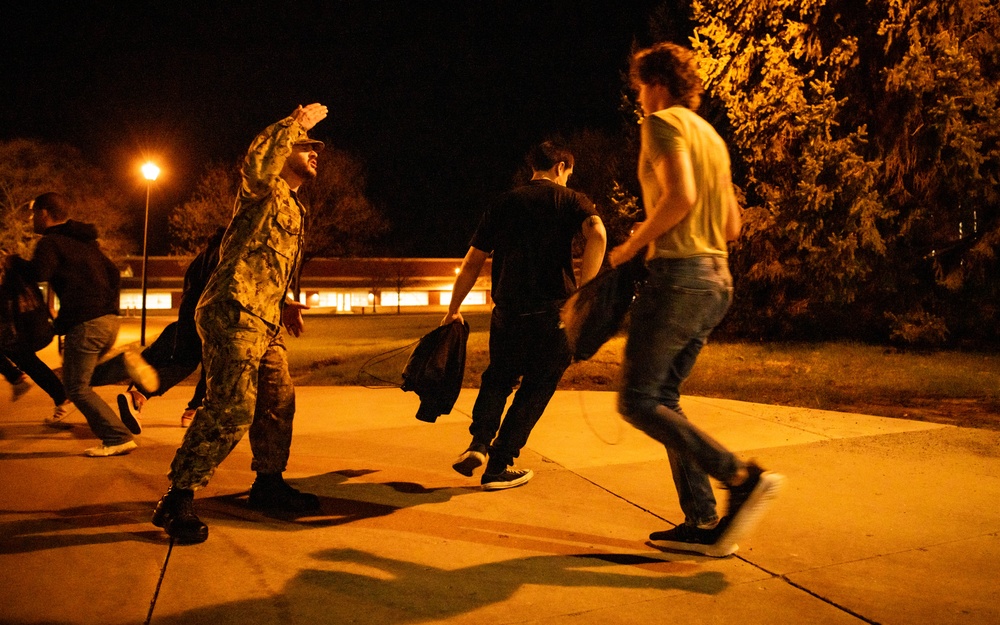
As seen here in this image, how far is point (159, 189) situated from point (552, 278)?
57.7 m

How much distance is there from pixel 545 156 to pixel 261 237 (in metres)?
1.69

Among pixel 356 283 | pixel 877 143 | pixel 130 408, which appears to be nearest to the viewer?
pixel 130 408

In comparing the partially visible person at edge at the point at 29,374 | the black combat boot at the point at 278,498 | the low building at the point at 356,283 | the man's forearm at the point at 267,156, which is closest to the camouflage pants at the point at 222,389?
the black combat boot at the point at 278,498

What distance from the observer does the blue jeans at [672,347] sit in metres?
3.29

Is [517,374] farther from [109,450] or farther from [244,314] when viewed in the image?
[109,450]

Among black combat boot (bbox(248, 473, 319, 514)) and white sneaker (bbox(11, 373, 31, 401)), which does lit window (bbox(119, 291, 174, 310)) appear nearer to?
white sneaker (bbox(11, 373, 31, 401))

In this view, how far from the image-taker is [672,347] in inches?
130

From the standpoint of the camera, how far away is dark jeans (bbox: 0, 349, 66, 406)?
613cm

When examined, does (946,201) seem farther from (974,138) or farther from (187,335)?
(187,335)

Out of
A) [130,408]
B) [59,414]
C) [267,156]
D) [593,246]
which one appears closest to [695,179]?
[593,246]

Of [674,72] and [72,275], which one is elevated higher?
[674,72]

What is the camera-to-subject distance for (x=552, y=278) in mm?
4547

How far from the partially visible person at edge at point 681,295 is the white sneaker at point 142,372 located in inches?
101

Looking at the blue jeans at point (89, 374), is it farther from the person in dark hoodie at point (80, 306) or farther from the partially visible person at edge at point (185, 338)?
the partially visible person at edge at point (185, 338)
